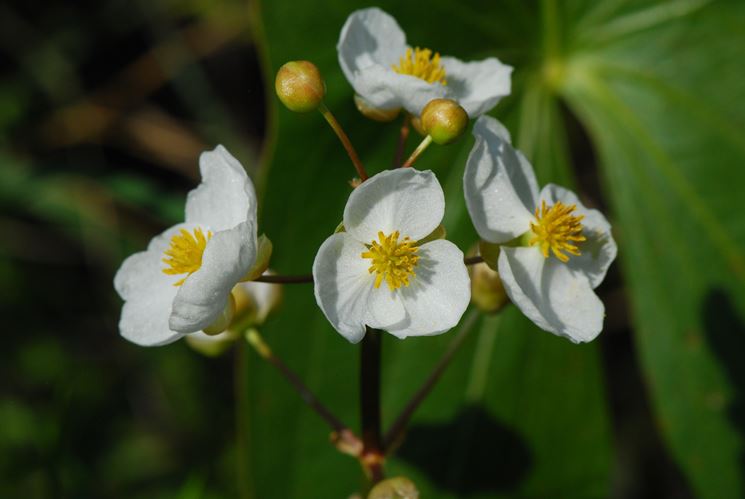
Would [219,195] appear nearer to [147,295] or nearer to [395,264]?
[147,295]

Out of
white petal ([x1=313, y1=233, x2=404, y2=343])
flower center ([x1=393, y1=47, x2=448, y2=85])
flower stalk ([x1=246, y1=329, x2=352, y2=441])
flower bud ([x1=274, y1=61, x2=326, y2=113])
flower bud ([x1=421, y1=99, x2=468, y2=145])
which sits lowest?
flower stalk ([x1=246, y1=329, x2=352, y2=441])

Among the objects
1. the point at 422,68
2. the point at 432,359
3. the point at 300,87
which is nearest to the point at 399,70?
the point at 422,68

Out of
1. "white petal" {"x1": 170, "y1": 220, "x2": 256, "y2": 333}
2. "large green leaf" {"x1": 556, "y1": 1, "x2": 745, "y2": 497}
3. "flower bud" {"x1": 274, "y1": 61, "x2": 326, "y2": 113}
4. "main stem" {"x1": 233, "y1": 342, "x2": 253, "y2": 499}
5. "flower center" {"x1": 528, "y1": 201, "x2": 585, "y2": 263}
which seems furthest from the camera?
"large green leaf" {"x1": 556, "y1": 1, "x2": 745, "y2": 497}

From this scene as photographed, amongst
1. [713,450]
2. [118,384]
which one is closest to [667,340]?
[713,450]

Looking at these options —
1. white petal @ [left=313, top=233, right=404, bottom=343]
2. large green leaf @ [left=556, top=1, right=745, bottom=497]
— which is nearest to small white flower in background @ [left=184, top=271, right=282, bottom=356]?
white petal @ [left=313, top=233, right=404, bottom=343]

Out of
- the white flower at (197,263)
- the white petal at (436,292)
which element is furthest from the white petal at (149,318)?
the white petal at (436,292)

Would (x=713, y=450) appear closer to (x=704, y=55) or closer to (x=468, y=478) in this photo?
(x=468, y=478)

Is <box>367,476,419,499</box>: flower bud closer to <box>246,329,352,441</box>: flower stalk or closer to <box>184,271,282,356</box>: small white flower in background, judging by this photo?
<box>246,329,352,441</box>: flower stalk
